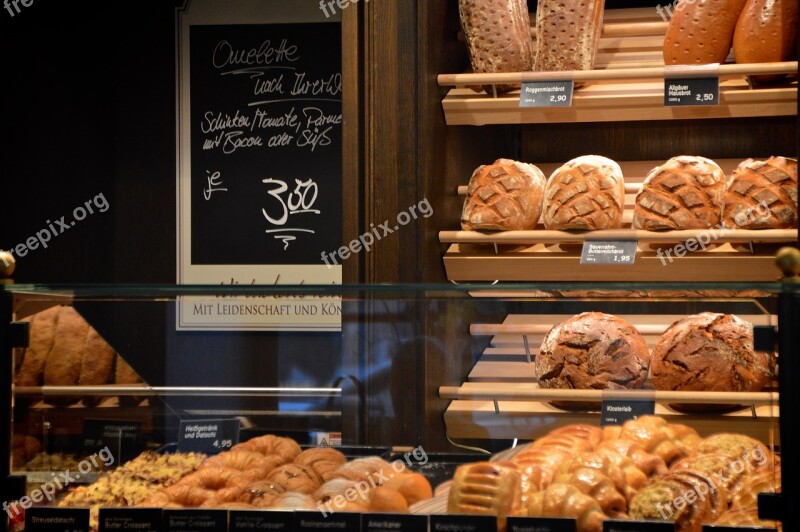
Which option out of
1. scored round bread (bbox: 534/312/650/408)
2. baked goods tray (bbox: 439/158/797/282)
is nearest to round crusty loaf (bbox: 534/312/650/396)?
scored round bread (bbox: 534/312/650/408)

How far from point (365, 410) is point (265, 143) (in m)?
2.43

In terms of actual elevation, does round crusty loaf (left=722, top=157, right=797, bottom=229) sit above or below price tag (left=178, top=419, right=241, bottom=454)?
above

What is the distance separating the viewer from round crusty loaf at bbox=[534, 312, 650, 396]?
1.58 meters

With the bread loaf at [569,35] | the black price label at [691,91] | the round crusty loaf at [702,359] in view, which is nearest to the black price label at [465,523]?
the round crusty loaf at [702,359]

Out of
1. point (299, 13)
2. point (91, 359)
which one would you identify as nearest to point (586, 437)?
point (91, 359)

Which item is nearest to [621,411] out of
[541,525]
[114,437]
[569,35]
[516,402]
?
[516,402]

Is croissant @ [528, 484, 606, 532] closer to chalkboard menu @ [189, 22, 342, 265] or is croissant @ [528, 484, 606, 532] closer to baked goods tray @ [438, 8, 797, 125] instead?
baked goods tray @ [438, 8, 797, 125]

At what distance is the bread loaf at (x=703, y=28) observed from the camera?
6.85ft

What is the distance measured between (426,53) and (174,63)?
5.96 feet

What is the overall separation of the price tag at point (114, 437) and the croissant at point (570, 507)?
59 centimetres

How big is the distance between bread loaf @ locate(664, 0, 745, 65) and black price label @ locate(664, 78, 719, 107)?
15 cm

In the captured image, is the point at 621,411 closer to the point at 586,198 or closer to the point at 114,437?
the point at 114,437

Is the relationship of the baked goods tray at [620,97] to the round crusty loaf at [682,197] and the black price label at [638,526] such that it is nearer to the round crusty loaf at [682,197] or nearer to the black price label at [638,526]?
the round crusty loaf at [682,197]

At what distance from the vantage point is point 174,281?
11.9 ft
